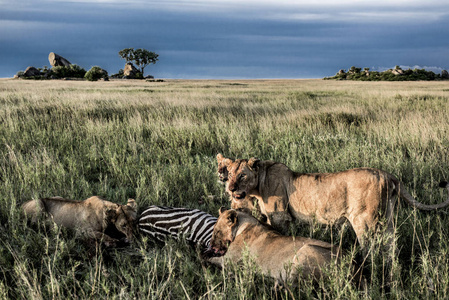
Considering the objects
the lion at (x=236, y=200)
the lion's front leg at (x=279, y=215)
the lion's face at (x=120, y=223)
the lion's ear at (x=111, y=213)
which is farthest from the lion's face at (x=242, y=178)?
the lion's ear at (x=111, y=213)

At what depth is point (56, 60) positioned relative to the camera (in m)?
97.9

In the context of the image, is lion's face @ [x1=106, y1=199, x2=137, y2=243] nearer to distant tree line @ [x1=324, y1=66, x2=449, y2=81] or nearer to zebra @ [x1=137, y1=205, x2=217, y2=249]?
zebra @ [x1=137, y1=205, x2=217, y2=249]

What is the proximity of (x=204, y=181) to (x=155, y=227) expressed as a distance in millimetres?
1958

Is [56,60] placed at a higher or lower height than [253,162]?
higher

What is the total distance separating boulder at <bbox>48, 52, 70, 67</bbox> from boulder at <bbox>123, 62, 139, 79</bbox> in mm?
16155

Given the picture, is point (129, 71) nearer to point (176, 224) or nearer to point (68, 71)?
point (68, 71)

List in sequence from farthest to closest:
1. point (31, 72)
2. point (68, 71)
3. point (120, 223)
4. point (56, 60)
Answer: point (56, 60)
point (68, 71)
point (31, 72)
point (120, 223)

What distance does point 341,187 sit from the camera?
3.71 m

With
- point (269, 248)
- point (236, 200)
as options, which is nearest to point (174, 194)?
point (236, 200)

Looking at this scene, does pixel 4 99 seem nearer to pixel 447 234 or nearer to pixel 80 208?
pixel 80 208

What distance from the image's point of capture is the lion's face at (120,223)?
4105 mm

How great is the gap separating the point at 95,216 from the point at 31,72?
292ft

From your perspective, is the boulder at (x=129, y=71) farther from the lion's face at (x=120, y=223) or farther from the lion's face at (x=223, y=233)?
the lion's face at (x=223, y=233)

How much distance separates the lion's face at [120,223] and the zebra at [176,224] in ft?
0.37
